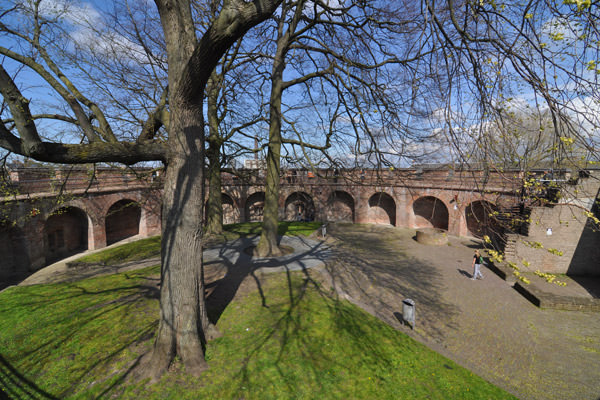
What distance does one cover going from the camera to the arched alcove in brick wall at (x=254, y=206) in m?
25.6

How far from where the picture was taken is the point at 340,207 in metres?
25.4

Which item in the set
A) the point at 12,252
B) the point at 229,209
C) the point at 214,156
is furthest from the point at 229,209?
the point at 12,252

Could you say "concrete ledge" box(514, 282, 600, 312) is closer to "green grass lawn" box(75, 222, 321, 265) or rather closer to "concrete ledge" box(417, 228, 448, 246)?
"concrete ledge" box(417, 228, 448, 246)

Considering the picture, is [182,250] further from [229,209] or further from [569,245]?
[229,209]

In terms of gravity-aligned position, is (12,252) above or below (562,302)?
above

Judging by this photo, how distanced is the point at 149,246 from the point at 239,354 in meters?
11.6

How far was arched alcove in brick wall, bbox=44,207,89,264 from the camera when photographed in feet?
49.1

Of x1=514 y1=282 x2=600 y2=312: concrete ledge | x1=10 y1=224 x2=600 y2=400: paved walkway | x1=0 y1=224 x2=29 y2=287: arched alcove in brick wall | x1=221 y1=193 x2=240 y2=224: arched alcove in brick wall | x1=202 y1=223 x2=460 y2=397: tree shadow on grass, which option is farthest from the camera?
x1=221 y1=193 x2=240 y2=224: arched alcove in brick wall

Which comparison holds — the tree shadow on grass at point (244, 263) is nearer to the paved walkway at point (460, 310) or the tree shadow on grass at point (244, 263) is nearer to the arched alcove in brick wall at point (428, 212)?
the paved walkway at point (460, 310)

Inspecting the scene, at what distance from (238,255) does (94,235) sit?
10.5 m

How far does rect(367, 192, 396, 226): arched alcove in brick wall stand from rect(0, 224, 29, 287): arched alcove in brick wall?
22433 millimetres

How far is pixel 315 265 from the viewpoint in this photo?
11.1 metres

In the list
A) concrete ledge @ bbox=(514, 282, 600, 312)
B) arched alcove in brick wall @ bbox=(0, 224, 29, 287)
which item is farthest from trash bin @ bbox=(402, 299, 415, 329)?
arched alcove in brick wall @ bbox=(0, 224, 29, 287)

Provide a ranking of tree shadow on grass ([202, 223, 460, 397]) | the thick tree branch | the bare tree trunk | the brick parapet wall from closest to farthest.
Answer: the thick tree branch
tree shadow on grass ([202, 223, 460, 397])
the bare tree trunk
the brick parapet wall
